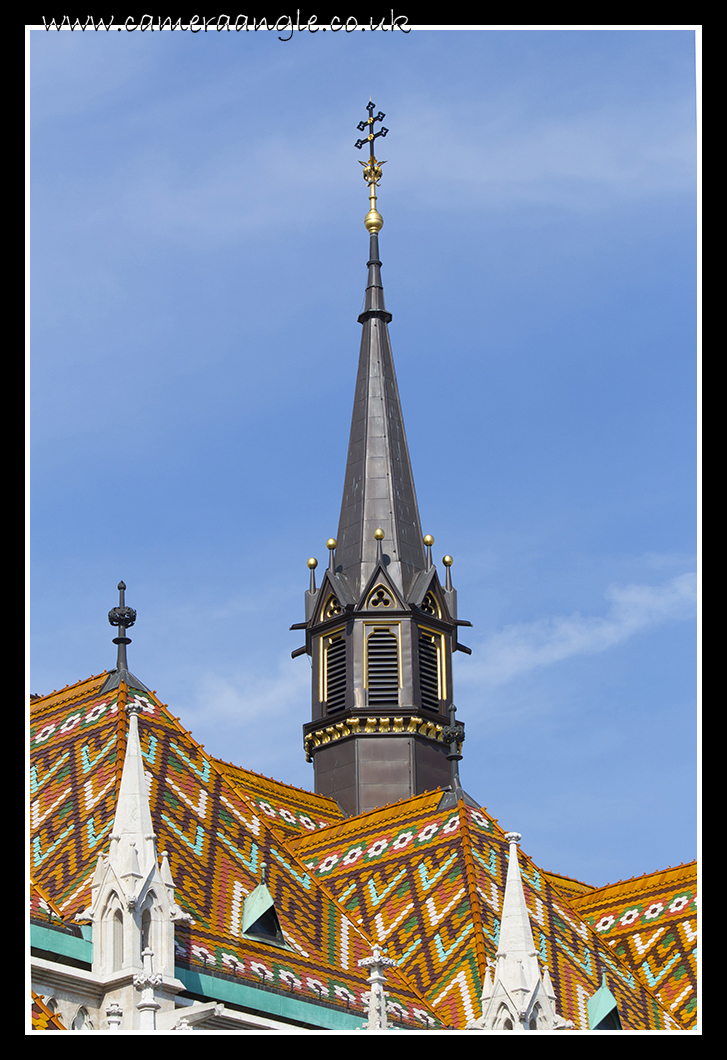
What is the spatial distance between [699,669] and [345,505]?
29.5 meters

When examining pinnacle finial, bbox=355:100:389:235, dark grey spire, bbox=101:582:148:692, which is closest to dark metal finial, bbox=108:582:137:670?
dark grey spire, bbox=101:582:148:692

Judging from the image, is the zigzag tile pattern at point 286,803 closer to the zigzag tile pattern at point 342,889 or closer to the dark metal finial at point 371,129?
the zigzag tile pattern at point 342,889

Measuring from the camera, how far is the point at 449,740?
33.6m

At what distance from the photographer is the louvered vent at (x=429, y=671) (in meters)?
38.8

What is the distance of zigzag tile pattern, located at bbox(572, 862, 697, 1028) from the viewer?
31297mm

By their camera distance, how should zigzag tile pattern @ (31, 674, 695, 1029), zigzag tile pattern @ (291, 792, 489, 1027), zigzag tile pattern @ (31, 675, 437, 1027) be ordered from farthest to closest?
zigzag tile pattern @ (291, 792, 489, 1027) < zigzag tile pattern @ (31, 674, 695, 1029) < zigzag tile pattern @ (31, 675, 437, 1027)

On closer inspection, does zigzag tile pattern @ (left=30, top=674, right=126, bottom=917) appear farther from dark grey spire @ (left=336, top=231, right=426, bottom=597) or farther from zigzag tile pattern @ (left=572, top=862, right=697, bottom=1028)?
dark grey spire @ (left=336, top=231, right=426, bottom=597)

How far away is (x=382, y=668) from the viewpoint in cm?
3894

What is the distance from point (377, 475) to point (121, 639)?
15152 millimetres

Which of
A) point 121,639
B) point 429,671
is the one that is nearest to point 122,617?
point 121,639

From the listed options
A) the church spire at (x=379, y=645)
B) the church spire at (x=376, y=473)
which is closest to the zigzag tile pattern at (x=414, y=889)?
the church spire at (x=379, y=645)

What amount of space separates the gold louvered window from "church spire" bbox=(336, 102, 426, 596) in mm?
1133
